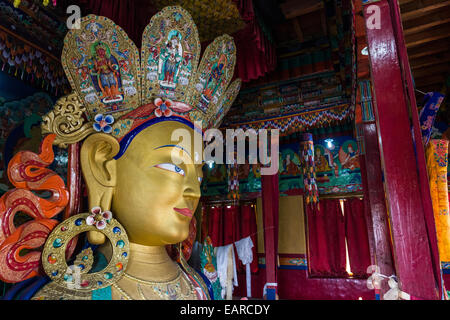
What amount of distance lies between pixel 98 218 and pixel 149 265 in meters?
0.43

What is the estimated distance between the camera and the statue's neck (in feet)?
5.51

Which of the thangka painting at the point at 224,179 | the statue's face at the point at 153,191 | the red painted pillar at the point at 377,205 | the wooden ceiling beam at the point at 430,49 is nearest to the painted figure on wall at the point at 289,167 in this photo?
the thangka painting at the point at 224,179

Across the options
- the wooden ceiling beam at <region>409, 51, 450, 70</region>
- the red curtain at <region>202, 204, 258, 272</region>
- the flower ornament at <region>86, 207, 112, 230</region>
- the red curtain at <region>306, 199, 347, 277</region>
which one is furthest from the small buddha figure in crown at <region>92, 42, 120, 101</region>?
the red curtain at <region>202, 204, 258, 272</region>

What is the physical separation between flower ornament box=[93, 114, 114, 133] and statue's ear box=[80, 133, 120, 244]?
0.04m

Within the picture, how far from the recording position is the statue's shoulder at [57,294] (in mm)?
1356

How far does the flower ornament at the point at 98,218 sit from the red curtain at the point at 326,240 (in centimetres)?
536

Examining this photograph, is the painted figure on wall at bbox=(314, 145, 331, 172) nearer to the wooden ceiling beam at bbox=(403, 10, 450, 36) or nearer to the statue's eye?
the wooden ceiling beam at bbox=(403, 10, 450, 36)

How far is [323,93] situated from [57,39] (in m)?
3.51

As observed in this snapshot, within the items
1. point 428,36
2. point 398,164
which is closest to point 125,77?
point 398,164

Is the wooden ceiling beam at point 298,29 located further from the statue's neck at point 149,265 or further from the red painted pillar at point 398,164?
the statue's neck at point 149,265

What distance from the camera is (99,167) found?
1728 mm

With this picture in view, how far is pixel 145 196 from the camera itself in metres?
1.67

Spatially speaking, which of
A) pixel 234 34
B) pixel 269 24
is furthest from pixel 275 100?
pixel 234 34
